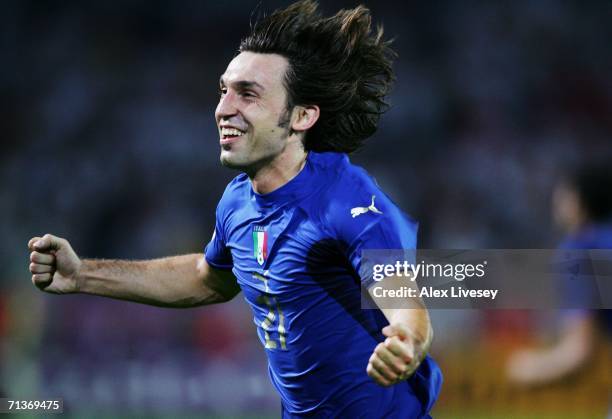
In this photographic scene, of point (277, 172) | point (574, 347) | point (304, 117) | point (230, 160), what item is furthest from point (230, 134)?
point (574, 347)

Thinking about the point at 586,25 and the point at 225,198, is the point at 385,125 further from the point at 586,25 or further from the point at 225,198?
the point at 225,198

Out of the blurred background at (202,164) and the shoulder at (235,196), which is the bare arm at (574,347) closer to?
the blurred background at (202,164)

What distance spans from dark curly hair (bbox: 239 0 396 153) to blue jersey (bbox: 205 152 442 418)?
391mm

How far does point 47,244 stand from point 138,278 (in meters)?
0.54

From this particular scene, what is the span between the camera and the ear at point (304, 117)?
383cm

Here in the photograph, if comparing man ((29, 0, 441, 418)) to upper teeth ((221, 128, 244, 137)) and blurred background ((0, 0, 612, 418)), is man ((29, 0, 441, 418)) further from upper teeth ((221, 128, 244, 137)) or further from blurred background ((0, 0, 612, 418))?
blurred background ((0, 0, 612, 418))

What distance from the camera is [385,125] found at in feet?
33.9

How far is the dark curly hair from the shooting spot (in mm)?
3896

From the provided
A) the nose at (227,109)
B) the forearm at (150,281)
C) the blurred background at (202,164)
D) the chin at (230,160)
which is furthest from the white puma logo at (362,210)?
the blurred background at (202,164)

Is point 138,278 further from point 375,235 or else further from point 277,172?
point 375,235

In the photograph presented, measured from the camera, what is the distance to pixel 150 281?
4.19 m

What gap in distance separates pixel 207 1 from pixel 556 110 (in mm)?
4389

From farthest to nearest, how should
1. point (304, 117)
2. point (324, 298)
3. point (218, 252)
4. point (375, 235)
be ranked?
point (218, 252), point (304, 117), point (324, 298), point (375, 235)

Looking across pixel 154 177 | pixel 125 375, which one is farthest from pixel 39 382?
pixel 154 177
